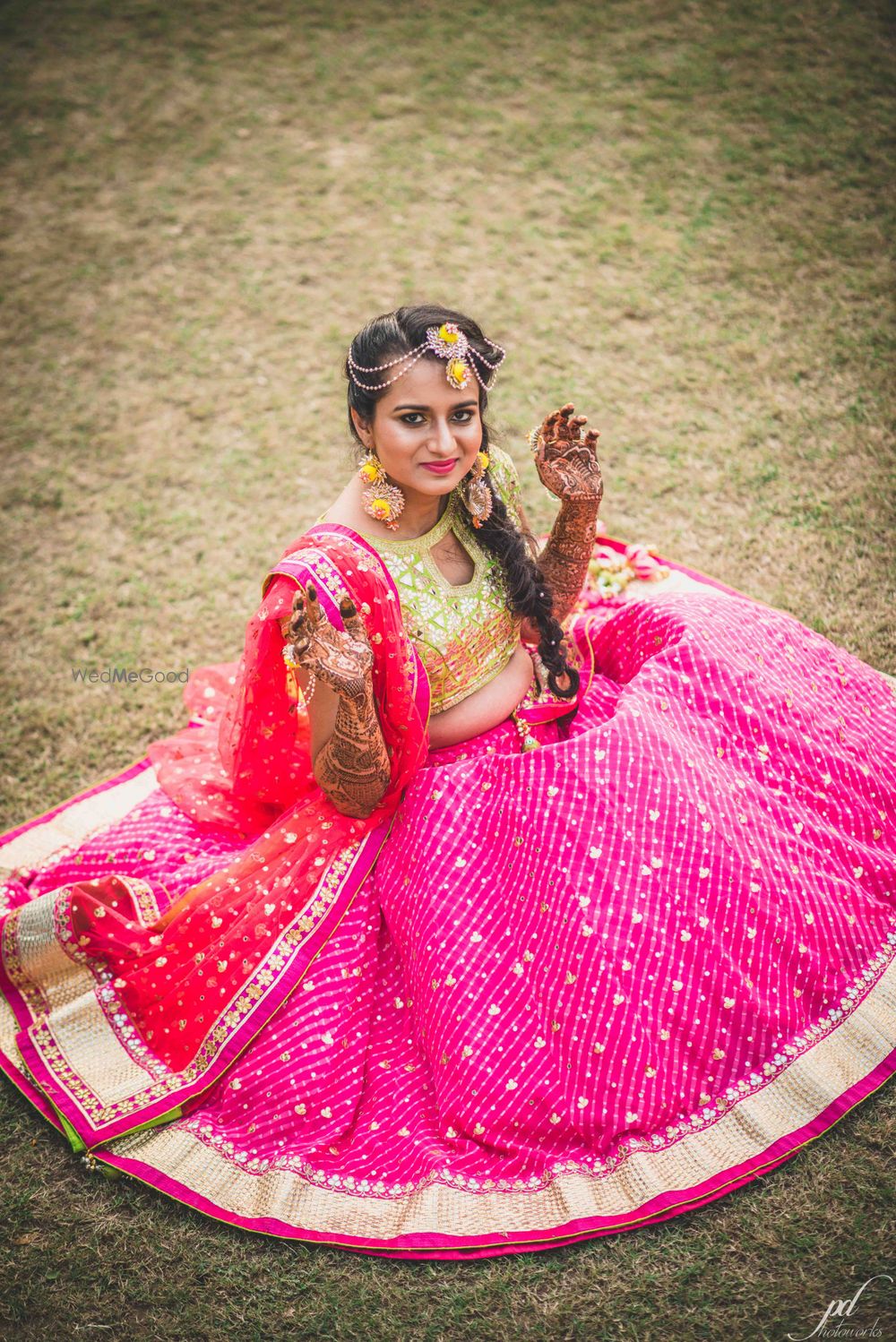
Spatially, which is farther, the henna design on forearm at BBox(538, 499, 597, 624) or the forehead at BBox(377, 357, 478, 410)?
the henna design on forearm at BBox(538, 499, 597, 624)

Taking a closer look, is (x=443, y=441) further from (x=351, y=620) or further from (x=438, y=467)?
(x=351, y=620)

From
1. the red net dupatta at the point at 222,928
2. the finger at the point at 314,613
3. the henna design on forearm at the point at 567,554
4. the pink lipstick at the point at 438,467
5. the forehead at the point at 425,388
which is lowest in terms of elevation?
the red net dupatta at the point at 222,928

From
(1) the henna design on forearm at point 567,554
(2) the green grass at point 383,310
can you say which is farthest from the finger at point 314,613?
(2) the green grass at point 383,310

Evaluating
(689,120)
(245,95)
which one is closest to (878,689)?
(689,120)

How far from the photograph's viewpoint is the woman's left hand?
265cm

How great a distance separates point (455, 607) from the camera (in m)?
2.54

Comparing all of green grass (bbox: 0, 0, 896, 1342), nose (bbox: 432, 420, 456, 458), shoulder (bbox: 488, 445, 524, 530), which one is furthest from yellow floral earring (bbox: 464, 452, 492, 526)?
green grass (bbox: 0, 0, 896, 1342)

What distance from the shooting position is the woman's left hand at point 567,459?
104 inches

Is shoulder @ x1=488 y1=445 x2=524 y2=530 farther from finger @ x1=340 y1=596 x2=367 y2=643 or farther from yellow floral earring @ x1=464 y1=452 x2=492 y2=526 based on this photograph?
finger @ x1=340 y1=596 x2=367 y2=643

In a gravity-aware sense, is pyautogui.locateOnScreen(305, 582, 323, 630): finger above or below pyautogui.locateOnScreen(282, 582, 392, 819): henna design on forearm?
above

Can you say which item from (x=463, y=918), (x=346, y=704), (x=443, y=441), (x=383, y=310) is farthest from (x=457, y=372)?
(x=383, y=310)

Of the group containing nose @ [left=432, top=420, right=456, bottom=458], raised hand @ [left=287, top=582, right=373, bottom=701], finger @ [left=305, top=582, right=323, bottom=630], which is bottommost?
raised hand @ [left=287, top=582, right=373, bottom=701]

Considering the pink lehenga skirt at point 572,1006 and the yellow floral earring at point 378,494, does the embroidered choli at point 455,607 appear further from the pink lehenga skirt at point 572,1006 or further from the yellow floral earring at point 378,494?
the pink lehenga skirt at point 572,1006

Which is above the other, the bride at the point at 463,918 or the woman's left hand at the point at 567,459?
the woman's left hand at the point at 567,459
